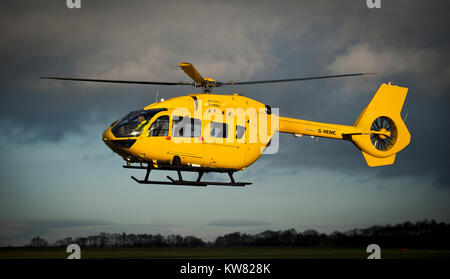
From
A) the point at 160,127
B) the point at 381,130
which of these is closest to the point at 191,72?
the point at 160,127

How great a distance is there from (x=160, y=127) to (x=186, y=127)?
99 cm

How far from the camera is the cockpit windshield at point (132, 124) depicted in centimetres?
Result: 1650

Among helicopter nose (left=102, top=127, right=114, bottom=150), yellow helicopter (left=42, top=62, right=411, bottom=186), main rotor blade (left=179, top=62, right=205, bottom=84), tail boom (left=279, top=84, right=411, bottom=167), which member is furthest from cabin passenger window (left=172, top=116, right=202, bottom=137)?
tail boom (left=279, top=84, right=411, bottom=167)

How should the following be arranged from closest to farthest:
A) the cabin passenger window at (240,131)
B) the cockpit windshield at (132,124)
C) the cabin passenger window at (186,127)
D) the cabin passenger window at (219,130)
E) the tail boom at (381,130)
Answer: the cockpit windshield at (132,124), the cabin passenger window at (186,127), the cabin passenger window at (219,130), the cabin passenger window at (240,131), the tail boom at (381,130)

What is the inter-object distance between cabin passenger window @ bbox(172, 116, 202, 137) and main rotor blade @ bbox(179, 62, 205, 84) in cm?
174

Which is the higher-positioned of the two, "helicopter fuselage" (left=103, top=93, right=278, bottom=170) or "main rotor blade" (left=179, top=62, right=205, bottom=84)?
"main rotor blade" (left=179, top=62, right=205, bottom=84)

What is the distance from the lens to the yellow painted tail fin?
23750mm

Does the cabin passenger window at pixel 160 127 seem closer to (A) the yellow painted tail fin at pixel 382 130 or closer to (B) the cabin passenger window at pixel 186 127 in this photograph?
(B) the cabin passenger window at pixel 186 127

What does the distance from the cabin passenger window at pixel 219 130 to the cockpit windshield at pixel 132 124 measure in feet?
7.55

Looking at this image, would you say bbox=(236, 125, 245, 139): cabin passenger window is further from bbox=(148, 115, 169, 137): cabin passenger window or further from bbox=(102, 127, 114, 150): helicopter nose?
bbox=(102, 127, 114, 150): helicopter nose

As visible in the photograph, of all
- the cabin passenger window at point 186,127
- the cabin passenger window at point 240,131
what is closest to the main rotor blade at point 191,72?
the cabin passenger window at point 186,127
